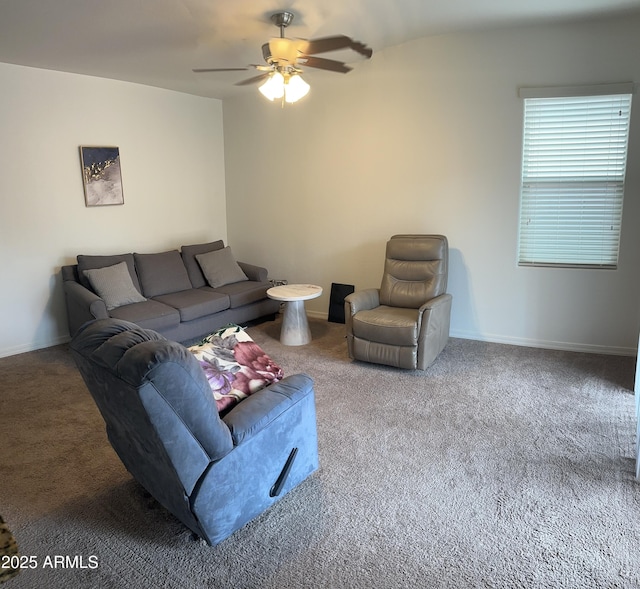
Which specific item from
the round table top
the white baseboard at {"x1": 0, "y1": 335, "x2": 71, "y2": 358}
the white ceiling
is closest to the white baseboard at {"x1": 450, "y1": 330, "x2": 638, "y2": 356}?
the round table top

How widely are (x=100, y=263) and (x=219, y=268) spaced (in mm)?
1239

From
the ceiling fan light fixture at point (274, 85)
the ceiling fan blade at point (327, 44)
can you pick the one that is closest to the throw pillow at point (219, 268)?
the ceiling fan light fixture at point (274, 85)

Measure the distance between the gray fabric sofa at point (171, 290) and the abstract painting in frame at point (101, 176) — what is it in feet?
2.05

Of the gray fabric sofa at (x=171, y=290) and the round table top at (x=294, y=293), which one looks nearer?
the gray fabric sofa at (x=171, y=290)

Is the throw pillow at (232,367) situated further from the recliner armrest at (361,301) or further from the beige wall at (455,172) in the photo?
the beige wall at (455,172)

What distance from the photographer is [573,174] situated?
435 cm

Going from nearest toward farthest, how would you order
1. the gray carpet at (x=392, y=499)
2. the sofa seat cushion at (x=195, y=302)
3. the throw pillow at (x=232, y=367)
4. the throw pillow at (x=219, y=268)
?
the gray carpet at (x=392, y=499) → the throw pillow at (x=232, y=367) → the sofa seat cushion at (x=195, y=302) → the throw pillow at (x=219, y=268)

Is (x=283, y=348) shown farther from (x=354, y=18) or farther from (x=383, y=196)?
(x=354, y=18)

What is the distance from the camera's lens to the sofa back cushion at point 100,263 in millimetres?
Answer: 4562

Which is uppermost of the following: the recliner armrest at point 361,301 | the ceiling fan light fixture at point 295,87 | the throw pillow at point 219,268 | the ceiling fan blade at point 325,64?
the ceiling fan blade at point 325,64

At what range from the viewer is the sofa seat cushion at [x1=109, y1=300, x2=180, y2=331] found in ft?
14.1

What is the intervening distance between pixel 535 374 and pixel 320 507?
2.36m

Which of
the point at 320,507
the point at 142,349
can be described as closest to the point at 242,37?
the point at 142,349

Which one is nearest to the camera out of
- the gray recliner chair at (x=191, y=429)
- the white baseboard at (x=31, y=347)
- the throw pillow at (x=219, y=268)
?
the gray recliner chair at (x=191, y=429)
